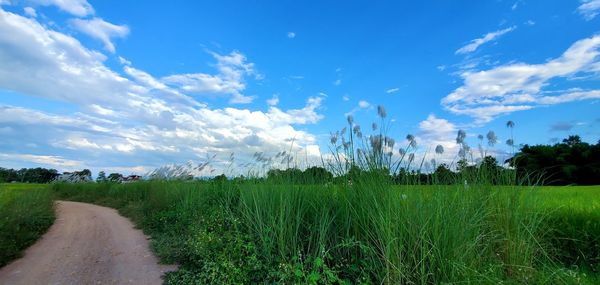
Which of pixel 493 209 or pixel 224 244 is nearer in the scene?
pixel 493 209

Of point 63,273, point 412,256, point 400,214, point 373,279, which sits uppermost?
point 400,214

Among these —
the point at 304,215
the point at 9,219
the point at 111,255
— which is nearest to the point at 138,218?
the point at 9,219

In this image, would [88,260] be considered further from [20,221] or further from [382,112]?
[382,112]

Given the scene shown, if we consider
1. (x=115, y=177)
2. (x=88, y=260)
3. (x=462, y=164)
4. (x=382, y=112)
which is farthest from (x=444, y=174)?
(x=115, y=177)

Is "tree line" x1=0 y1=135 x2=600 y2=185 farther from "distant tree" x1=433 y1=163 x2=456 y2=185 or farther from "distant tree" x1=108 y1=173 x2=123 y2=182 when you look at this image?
"distant tree" x1=108 y1=173 x2=123 y2=182

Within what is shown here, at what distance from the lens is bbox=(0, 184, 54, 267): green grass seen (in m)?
7.79

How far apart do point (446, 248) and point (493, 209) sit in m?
1.38

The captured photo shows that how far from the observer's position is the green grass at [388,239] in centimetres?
368

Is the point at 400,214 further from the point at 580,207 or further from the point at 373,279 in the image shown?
the point at 580,207

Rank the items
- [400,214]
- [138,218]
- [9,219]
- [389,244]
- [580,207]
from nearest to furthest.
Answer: [389,244] → [400,214] → [580,207] → [9,219] → [138,218]

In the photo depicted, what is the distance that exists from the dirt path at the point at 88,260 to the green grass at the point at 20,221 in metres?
0.22

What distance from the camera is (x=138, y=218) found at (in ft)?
41.3

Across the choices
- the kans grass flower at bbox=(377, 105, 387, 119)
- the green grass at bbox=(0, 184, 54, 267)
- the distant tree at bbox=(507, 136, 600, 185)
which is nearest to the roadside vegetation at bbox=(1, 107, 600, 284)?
the kans grass flower at bbox=(377, 105, 387, 119)

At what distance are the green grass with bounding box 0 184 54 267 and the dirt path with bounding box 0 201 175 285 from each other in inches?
8.5
